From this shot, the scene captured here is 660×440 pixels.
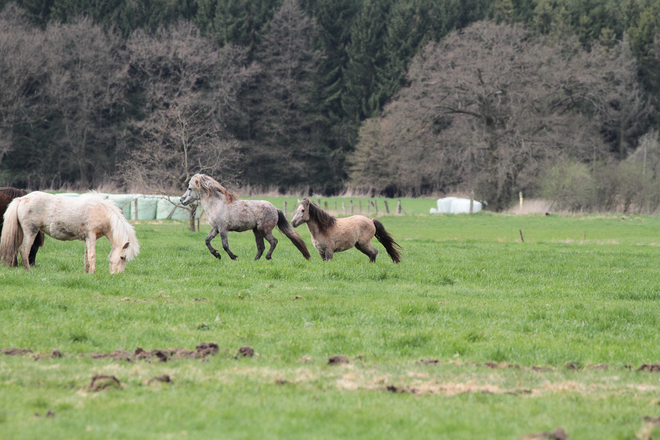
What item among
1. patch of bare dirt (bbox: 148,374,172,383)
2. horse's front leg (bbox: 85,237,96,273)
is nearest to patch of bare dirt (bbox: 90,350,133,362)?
patch of bare dirt (bbox: 148,374,172,383)

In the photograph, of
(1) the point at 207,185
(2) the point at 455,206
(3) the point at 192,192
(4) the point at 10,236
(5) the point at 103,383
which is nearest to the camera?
(5) the point at 103,383

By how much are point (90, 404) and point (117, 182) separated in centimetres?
6150

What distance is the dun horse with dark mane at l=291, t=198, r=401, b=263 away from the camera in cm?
1538

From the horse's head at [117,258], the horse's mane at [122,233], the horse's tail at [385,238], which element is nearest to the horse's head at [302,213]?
the horse's tail at [385,238]

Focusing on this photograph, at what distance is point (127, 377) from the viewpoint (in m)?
6.32

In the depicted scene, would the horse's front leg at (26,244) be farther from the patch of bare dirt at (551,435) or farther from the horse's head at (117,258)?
the patch of bare dirt at (551,435)

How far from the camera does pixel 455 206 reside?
182 ft

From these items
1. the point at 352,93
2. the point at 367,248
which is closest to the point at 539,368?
the point at 367,248

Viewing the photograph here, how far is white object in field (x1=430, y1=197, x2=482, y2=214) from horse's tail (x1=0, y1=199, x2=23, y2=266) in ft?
143

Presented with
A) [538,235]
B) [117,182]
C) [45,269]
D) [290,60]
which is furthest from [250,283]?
[290,60]

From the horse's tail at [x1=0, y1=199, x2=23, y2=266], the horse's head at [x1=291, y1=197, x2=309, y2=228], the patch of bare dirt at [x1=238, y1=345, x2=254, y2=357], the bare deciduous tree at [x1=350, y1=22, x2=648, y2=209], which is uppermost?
the bare deciduous tree at [x1=350, y1=22, x2=648, y2=209]

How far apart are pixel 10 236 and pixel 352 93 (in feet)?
220

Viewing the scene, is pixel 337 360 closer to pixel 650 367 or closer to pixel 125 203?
pixel 650 367

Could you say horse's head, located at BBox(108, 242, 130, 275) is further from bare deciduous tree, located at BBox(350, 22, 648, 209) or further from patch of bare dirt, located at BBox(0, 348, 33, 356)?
bare deciduous tree, located at BBox(350, 22, 648, 209)
